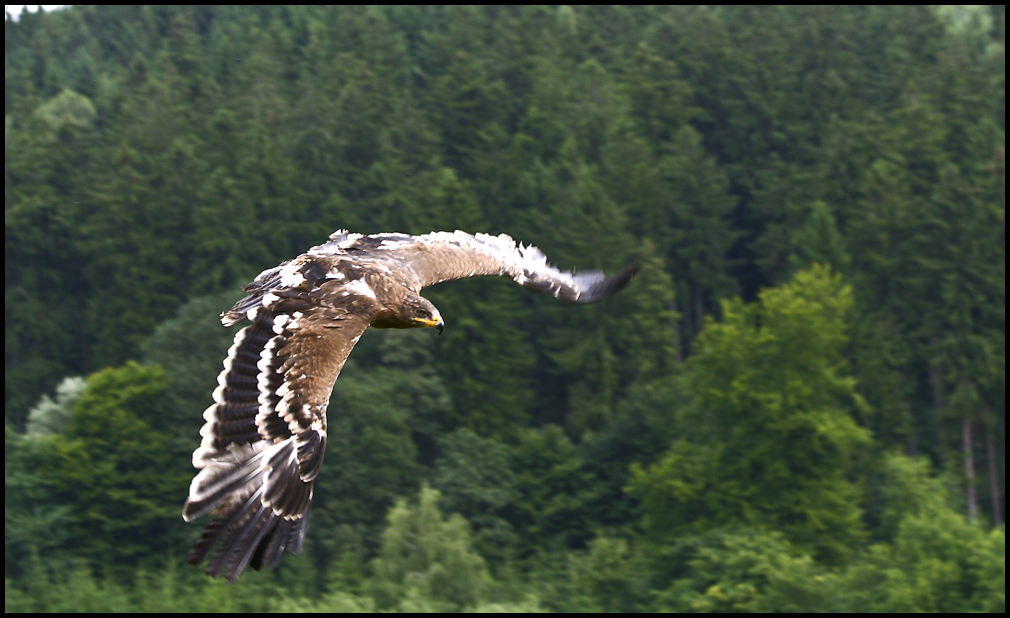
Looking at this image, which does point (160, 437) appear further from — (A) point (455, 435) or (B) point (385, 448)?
(A) point (455, 435)

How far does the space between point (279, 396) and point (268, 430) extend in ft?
1.00

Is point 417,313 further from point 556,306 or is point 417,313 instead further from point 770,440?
point 556,306

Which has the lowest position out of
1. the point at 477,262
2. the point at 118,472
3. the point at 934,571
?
the point at 934,571

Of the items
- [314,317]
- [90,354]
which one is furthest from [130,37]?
[314,317]

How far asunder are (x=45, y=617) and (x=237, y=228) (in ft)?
100

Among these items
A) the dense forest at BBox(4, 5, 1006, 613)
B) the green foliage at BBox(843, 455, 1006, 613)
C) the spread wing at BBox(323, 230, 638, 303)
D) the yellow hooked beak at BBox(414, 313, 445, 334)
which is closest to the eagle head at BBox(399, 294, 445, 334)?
the yellow hooked beak at BBox(414, 313, 445, 334)

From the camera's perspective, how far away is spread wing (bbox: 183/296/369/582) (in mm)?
10094

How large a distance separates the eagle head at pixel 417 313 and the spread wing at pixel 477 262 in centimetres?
Result: 57

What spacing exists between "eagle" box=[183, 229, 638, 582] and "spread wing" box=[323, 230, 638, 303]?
0.79 meters

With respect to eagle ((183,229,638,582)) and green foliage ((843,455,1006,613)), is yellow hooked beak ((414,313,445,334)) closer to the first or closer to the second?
eagle ((183,229,638,582))

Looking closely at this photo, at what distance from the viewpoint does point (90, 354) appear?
74.9 meters

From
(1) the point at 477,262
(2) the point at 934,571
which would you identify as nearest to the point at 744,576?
(2) the point at 934,571

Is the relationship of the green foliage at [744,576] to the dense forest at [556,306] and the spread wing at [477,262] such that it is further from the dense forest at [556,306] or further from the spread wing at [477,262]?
the spread wing at [477,262]

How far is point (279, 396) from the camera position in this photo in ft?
35.9
